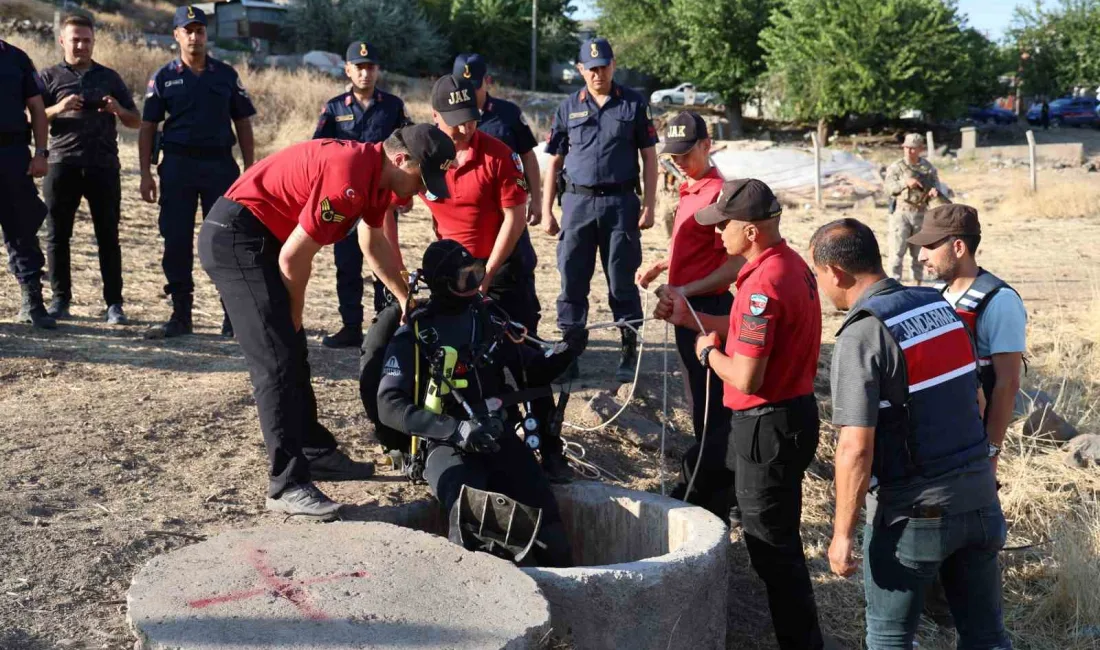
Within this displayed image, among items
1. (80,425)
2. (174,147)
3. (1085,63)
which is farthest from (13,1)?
(1085,63)

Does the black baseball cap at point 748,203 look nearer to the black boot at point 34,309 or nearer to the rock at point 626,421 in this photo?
the rock at point 626,421

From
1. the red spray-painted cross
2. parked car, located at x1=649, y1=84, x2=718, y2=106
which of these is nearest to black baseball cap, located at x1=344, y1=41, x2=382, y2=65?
the red spray-painted cross

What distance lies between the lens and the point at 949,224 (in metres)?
4.39

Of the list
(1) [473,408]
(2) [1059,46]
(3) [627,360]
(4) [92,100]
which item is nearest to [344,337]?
(3) [627,360]

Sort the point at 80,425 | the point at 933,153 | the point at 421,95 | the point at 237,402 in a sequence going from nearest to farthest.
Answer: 1. the point at 80,425
2. the point at 237,402
3. the point at 933,153
4. the point at 421,95

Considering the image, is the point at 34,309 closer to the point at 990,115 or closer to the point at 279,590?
the point at 279,590

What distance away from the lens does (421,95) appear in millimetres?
33062

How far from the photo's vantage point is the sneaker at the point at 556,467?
5.28 meters

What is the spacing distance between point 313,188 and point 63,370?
8.76ft

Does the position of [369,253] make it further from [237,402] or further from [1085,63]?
[1085,63]

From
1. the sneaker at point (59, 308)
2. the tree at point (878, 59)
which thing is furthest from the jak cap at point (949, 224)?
the tree at point (878, 59)

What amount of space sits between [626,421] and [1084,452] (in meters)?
3.11

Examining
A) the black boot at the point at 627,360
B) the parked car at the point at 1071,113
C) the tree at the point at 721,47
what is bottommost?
the black boot at the point at 627,360

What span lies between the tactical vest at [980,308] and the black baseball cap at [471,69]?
332 centimetres
